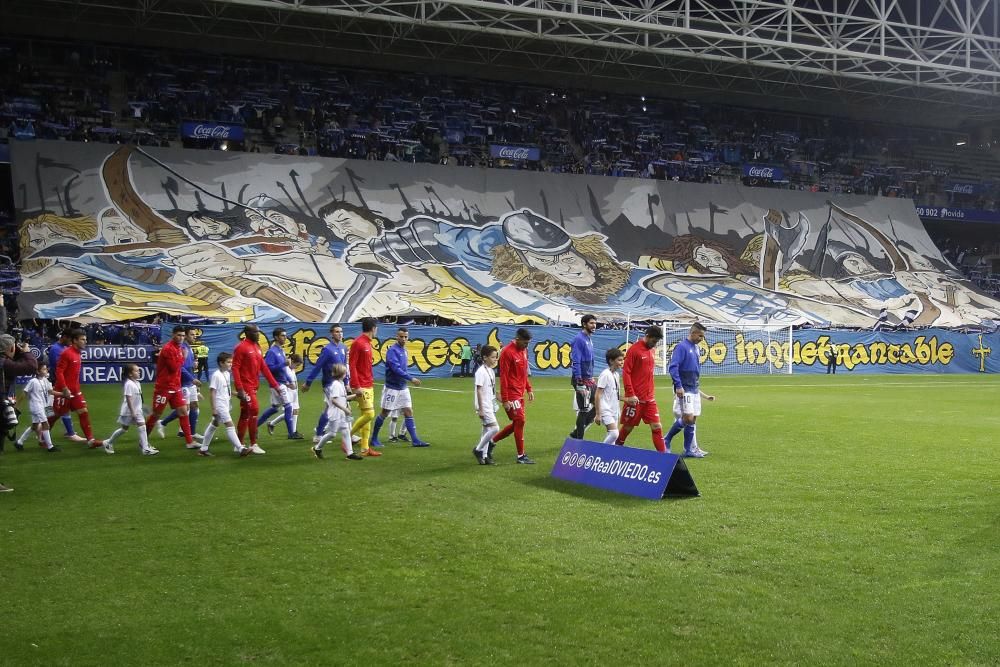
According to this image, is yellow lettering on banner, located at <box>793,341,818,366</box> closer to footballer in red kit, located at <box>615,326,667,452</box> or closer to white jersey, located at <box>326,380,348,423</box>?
footballer in red kit, located at <box>615,326,667,452</box>

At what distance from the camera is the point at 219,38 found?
47500 millimetres

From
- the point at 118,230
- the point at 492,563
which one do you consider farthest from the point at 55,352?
the point at 118,230

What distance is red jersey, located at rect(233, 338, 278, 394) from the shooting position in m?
14.4

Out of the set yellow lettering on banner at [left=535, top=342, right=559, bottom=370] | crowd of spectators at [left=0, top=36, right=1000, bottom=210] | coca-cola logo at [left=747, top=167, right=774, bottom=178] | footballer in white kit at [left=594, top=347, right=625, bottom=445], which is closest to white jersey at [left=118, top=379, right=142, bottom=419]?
footballer in white kit at [left=594, top=347, right=625, bottom=445]

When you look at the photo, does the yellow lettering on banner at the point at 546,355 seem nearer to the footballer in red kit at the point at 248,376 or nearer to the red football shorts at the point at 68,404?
the red football shorts at the point at 68,404

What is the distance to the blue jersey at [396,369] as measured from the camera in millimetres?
15508

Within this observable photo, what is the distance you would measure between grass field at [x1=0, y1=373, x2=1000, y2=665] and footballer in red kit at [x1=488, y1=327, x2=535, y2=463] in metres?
0.49

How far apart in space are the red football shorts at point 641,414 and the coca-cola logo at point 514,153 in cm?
3904

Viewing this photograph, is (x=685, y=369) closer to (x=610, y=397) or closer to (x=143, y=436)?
(x=610, y=397)

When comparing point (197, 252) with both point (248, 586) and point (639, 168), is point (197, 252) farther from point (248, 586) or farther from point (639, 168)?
point (248, 586)

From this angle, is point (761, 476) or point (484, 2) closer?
point (761, 476)

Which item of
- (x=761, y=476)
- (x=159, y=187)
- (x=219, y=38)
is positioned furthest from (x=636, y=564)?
(x=219, y=38)

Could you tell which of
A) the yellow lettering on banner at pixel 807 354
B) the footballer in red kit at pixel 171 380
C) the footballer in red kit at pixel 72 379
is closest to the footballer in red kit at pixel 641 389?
the footballer in red kit at pixel 171 380

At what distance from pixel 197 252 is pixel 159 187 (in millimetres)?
4721
